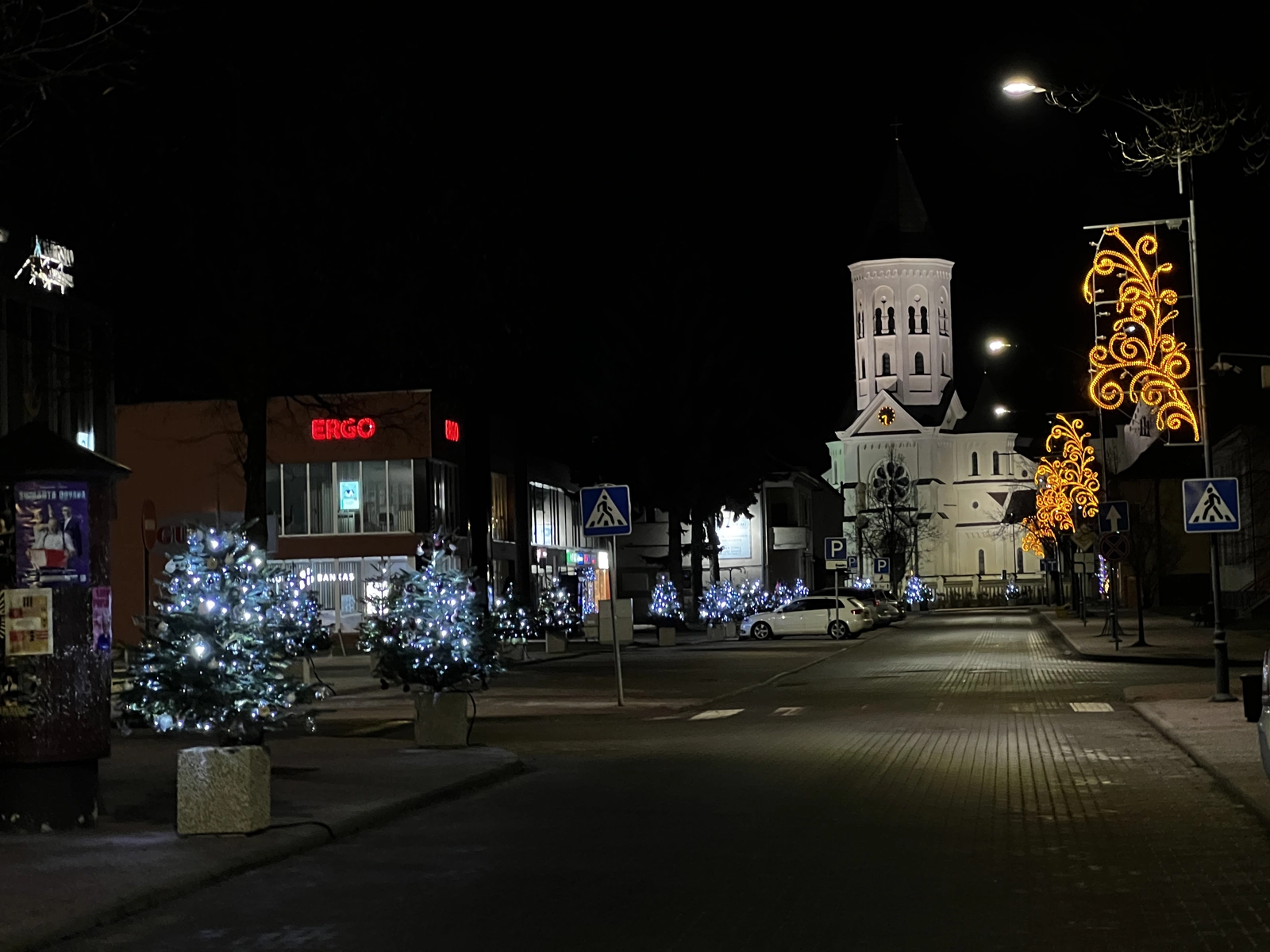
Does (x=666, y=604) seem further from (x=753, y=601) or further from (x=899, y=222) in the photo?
(x=899, y=222)

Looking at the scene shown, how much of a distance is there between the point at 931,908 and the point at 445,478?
166 feet

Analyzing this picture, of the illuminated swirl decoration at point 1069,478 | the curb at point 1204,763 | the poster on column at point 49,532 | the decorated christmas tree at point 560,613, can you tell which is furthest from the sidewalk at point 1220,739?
the illuminated swirl decoration at point 1069,478

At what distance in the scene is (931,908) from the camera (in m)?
9.20

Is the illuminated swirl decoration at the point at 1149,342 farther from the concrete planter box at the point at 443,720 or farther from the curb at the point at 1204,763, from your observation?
the concrete planter box at the point at 443,720

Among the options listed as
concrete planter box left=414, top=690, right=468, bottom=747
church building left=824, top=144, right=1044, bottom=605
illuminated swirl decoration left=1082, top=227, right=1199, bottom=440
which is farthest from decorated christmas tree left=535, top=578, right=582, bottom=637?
church building left=824, top=144, right=1044, bottom=605

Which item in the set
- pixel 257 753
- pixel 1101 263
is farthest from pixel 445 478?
pixel 257 753

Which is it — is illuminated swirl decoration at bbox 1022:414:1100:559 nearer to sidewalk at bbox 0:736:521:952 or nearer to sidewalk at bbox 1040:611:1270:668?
sidewalk at bbox 1040:611:1270:668

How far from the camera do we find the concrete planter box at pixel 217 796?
1225cm

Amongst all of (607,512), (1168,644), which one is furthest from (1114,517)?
(607,512)

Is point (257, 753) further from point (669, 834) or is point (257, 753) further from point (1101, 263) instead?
point (1101, 263)

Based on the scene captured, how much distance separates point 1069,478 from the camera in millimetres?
59000

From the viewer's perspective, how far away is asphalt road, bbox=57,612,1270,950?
875 centimetres

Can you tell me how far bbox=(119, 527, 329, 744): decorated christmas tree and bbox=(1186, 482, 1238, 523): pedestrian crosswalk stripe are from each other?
1452cm

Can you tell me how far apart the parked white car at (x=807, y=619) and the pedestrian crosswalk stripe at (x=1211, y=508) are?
114 ft
